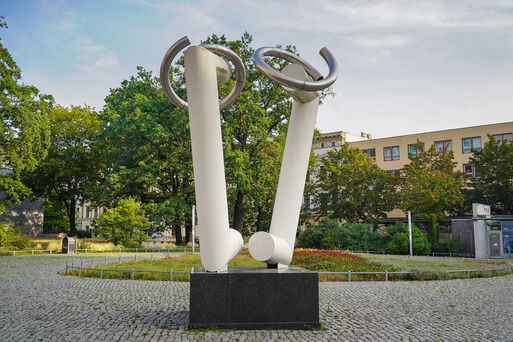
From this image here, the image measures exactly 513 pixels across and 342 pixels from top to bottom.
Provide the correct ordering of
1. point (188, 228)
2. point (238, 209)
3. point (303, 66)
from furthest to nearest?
point (188, 228) < point (238, 209) < point (303, 66)

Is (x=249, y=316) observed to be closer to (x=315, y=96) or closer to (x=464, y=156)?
(x=315, y=96)

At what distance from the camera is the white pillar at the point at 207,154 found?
8.66m

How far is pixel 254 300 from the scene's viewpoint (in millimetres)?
8469

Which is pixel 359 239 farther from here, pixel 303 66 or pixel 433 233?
pixel 303 66

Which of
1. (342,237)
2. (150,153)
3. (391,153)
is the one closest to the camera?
(342,237)

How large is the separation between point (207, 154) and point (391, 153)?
53128 mm

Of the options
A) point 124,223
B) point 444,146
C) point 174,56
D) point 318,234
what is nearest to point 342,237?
point 318,234

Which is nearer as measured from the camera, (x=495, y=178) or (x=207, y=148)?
(x=207, y=148)

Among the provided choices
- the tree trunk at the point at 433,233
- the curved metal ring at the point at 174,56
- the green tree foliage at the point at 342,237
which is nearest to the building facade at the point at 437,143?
the tree trunk at the point at 433,233

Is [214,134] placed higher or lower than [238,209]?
higher

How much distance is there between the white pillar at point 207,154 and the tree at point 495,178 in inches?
1477

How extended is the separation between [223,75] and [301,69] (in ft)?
5.90

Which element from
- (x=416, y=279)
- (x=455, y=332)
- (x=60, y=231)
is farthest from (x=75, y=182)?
(x=455, y=332)

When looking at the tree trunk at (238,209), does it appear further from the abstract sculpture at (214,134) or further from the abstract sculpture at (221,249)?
the abstract sculpture at (221,249)
